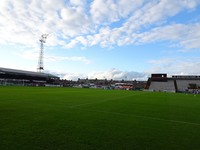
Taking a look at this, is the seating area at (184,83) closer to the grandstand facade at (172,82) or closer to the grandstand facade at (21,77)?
the grandstand facade at (172,82)

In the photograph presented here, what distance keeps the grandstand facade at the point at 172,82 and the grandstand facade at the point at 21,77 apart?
199 ft

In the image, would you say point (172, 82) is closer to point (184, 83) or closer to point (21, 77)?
point (184, 83)

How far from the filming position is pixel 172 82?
113 m

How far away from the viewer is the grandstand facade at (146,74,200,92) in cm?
10562

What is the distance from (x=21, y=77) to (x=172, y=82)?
81.6 metres

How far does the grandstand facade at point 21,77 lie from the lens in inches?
3653

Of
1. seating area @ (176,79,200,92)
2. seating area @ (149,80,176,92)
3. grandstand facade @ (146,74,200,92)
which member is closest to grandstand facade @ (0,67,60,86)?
seating area @ (149,80,176,92)

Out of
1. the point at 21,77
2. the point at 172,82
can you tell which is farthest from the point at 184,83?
the point at 21,77

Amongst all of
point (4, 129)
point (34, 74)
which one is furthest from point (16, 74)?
point (4, 129)

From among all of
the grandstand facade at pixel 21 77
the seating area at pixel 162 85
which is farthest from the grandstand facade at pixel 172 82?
the grandstand facade at pixel 21 77

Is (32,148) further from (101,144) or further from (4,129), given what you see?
(4,129)

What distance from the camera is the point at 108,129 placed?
25.4ft

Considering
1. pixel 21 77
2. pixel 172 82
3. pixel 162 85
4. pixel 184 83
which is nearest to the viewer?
pixel 21 77

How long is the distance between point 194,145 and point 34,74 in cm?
11339
